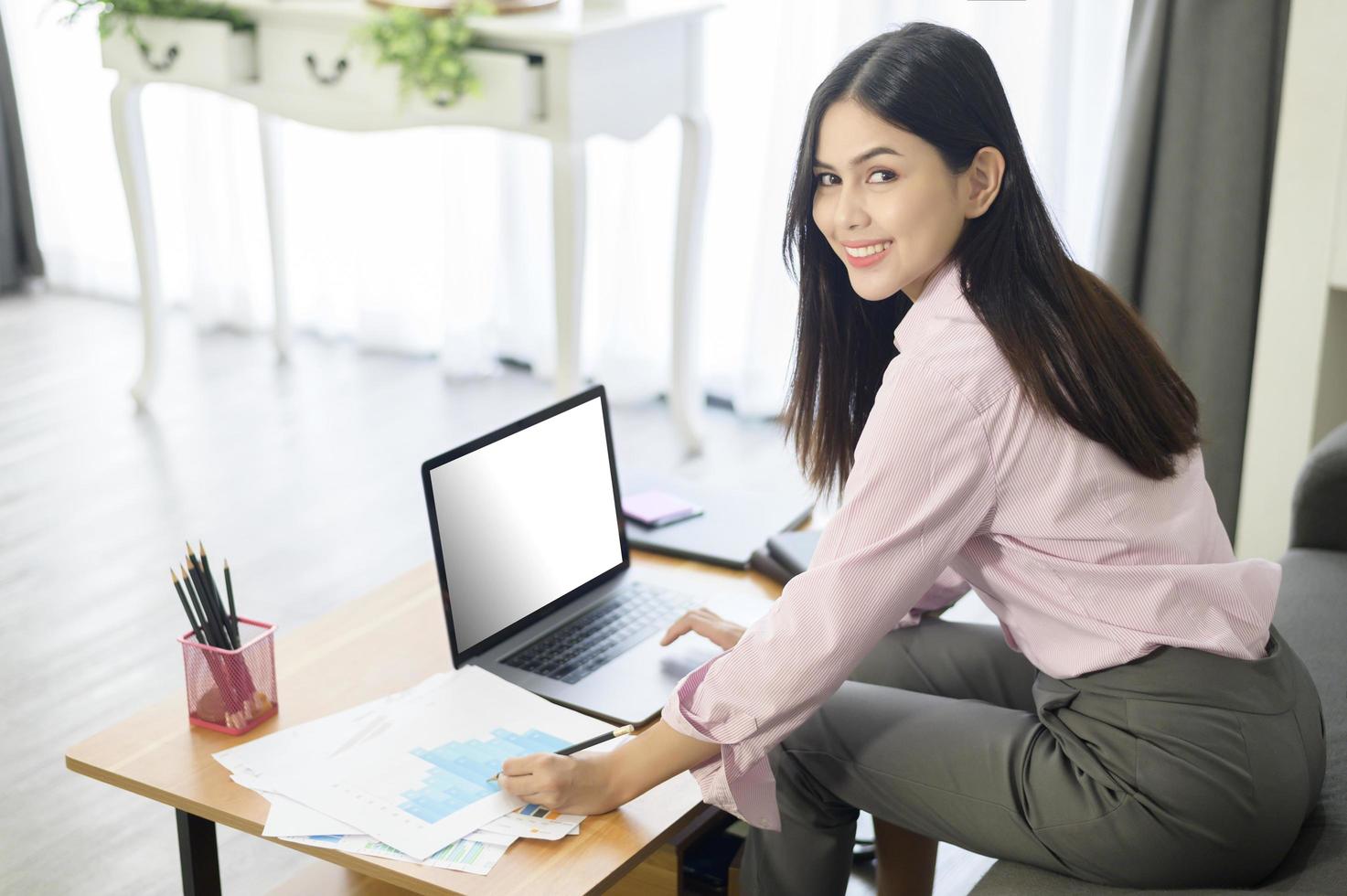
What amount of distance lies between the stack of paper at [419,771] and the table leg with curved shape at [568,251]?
4.69 ft

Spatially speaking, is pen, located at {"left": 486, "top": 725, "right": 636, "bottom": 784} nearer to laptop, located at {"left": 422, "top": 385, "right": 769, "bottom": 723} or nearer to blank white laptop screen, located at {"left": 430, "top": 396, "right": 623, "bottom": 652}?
laptop, located at {"left": 422, "top": 385, "right": 769, "bottom": 723}

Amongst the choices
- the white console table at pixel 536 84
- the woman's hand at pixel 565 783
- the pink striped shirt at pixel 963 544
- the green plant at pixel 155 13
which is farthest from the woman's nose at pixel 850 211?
the green plant at pixel 155 13

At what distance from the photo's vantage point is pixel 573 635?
5.23 ft

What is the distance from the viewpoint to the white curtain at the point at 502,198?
2.97 meters

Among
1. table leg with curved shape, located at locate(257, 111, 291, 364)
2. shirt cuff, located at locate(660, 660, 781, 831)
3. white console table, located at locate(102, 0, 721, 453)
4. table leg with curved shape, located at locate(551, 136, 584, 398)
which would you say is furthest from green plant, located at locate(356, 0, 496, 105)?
shirt cuff, located at locate(660, 660, 781, 831)

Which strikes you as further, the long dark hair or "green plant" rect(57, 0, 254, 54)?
"green plant" rect(57, 0, 254, 54)

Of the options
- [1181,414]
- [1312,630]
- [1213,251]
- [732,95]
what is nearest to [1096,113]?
[1213,251]

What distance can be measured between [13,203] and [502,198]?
5.88ft

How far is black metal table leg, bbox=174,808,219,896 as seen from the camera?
1.35 metres

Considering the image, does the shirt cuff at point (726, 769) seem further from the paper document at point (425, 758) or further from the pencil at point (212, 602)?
the pencil at point (212, 602)

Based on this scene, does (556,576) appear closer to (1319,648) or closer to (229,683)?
(229,683)

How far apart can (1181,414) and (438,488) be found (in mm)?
711

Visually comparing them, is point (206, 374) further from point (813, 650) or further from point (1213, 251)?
point (813, 650)

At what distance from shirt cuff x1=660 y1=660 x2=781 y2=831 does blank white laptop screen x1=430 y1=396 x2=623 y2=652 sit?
323 mm
